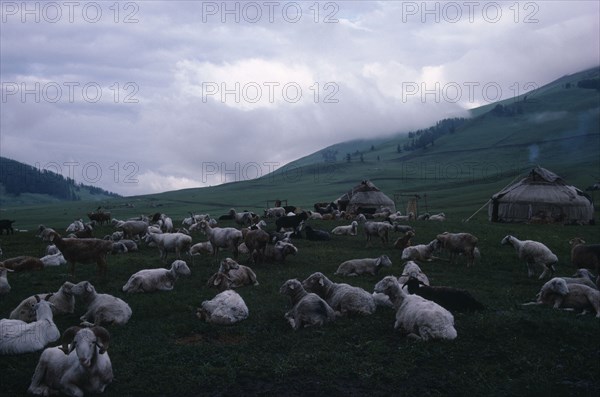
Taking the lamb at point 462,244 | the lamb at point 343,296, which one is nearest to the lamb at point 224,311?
the lamb at point 343,296

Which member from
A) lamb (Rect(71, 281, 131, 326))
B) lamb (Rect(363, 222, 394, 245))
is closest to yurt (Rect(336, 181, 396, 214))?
lamb (Rect(363, 222, 394, 245))

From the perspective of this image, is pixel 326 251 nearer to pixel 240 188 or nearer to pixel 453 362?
pixel 453 362

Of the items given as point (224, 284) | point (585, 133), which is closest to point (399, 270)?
point (224, 284)

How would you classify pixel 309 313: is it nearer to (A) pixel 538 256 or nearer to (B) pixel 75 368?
(B) pixel 75 368

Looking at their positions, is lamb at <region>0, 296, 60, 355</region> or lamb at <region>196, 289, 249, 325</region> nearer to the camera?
lamb at <region>0, 296, 60, 355</region>

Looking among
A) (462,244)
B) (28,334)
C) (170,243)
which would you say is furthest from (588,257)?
(28,334)

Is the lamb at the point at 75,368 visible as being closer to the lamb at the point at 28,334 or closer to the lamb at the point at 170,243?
the lamb at the point at 28,334

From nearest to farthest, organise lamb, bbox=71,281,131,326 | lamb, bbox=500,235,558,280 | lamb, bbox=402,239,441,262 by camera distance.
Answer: lamb, bbox=71,281,131,326, lamb, bbox=500,235,558,280, lamb, bbox=402,239,441,262

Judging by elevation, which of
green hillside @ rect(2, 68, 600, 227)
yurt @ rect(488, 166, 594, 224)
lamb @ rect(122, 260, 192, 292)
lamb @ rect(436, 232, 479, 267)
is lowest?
lamb @ rect(122, 260, 192, 292)

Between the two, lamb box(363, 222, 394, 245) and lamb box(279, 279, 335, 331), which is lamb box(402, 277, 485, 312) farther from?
lamb box(363, 222, 394, 245)

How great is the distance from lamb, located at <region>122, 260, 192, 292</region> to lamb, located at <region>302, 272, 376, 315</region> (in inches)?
183

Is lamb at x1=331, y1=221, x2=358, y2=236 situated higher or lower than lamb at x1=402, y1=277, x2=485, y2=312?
higher

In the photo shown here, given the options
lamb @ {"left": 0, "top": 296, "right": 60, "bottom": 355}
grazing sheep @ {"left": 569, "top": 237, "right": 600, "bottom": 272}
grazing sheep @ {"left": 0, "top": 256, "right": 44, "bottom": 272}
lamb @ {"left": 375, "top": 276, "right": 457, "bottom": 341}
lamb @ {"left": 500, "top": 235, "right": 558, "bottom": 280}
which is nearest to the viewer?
lamb @ {"left": 0, "top": 296, "right": 60, "bottom": 355}

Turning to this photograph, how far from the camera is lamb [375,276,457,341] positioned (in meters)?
10.5
